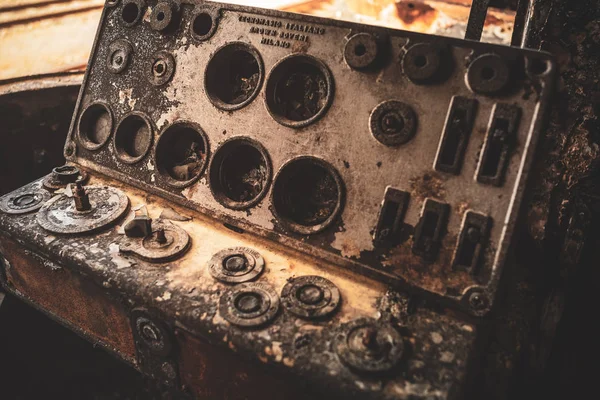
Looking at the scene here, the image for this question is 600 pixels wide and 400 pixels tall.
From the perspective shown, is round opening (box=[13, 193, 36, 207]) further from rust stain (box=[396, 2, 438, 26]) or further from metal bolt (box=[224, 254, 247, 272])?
rust stain (box=[396, 2, 438, 26])

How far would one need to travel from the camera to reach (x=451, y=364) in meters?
1.36

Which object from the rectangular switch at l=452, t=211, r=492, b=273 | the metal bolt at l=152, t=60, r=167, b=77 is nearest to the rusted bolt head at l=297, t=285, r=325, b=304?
the rectangular switch at l=452, t=211, r=492, b=273

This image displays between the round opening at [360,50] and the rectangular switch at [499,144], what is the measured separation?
61cm

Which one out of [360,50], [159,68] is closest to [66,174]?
[159,68]

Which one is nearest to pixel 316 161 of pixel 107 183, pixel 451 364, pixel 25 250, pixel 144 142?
pixel 451 364

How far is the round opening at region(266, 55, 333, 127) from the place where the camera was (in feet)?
6.29

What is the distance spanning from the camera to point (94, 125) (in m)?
2.50

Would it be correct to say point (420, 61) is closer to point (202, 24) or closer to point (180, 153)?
point (202, 24)

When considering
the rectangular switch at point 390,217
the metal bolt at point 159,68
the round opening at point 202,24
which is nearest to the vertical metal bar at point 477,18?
the rectangular switch at point 390,217

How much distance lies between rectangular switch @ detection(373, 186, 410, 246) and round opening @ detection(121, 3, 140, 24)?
6.30ft

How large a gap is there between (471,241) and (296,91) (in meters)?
1.13

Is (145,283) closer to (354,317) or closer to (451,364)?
(354,317)

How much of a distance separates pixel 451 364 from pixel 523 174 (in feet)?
2.47

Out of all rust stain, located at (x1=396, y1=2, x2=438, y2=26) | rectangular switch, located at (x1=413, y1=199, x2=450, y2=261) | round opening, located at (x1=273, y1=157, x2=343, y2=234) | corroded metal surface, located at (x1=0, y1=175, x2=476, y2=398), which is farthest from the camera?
rust stain, located at (x1=396, y1=2, x2=438, y2=26)
